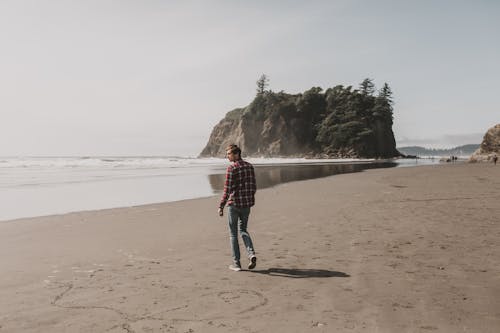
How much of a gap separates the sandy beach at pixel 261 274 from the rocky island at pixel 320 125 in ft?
302

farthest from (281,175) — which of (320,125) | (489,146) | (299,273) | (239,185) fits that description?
(320,125)

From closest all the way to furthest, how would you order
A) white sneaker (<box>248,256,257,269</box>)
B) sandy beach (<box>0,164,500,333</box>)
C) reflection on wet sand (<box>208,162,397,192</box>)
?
1. sandy beach (<box>0,164,500,333</box>)
2. white sneaker (<box>248,256,257,269</box>)
3. reflection on wet sand (<box>208,162,397,192</box>)

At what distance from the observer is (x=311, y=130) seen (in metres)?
114

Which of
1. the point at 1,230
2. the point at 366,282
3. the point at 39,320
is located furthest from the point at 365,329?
the point at 1,230

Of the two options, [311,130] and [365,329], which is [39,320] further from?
[311,130]

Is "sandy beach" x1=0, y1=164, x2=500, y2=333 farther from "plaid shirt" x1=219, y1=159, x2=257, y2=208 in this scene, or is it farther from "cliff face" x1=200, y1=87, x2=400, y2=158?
"cliff face" x1=200, y1=87, x2=400, y2=158

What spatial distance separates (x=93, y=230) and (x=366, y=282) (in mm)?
6926

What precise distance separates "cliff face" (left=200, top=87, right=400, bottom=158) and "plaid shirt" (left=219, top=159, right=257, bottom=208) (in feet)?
312


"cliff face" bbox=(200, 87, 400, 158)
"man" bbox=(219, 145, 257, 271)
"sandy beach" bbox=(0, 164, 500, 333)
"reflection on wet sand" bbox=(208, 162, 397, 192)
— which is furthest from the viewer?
"cliff face" bbox=(200, 87, 400, 158)

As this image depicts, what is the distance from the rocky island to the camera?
101m

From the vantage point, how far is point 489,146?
5700cm

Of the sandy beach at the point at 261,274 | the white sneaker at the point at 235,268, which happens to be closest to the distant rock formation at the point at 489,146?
the sandy beach at the point at 261,274

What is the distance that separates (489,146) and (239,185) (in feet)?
206

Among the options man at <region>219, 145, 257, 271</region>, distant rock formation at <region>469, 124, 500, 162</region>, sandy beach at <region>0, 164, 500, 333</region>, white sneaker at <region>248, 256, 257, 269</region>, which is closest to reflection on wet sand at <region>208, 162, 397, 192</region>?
sandy beach at <region>0, 164, 500, 333</region>
